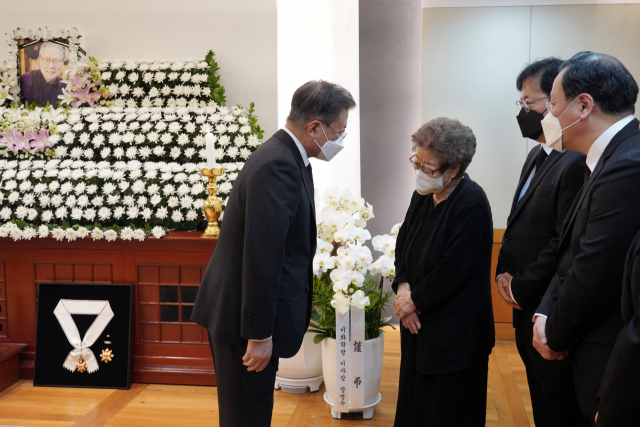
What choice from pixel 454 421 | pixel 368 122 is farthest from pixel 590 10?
pixel 454 421

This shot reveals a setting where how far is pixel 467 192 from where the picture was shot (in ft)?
6.58

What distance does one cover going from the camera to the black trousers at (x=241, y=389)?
71.2 inches

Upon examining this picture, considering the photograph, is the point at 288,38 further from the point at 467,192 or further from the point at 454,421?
the point at 454,421

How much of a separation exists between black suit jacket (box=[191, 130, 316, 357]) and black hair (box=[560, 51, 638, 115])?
2.95 ft

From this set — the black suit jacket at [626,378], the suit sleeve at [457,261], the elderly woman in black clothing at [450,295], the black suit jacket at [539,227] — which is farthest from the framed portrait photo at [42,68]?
the black suit jacket at [626,378]

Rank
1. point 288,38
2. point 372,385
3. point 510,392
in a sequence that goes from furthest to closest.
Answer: point 288,38, point 510,392, point 372,385

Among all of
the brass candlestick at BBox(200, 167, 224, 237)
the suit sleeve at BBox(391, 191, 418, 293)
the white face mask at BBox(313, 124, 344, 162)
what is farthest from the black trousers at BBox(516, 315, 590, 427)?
the brass candlestick at BBox(200, 167, 224, 237)

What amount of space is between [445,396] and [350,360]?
83 cm

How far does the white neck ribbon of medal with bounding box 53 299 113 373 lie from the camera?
3.19 m

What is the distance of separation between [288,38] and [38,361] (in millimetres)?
2914

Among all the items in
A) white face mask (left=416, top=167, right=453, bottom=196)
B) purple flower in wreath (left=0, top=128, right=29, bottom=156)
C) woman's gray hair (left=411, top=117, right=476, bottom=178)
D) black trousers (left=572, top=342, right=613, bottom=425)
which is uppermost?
purple flower in wreath (left=0, top=128, right=29, bottom=156)

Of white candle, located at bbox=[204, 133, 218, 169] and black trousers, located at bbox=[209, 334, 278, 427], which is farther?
white candle, located at bbox=[204, 133, 218, 169]

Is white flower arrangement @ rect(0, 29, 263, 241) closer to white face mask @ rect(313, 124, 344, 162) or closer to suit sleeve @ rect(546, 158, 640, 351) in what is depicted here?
white face mask @ rect(313, 124, 344, 162)

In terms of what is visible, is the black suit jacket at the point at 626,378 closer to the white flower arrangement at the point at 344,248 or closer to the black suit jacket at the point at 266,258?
the black suit jacket at the point at 266,258
